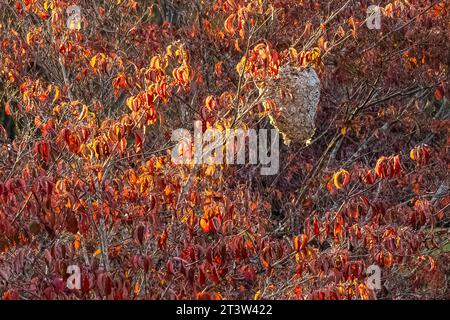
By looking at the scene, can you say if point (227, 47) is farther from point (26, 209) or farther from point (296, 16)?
point (26, 209)

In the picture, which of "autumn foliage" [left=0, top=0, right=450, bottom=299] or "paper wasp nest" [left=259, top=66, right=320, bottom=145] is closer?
"autumn foliage" [left=0, top=0, right=450, bottom=299]

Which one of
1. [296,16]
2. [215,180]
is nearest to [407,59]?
[296,16]

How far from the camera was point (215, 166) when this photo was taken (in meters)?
6.88

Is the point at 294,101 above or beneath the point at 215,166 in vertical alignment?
above

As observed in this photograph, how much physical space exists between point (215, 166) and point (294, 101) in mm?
836

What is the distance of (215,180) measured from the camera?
7410mm

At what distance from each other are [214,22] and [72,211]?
4.82 metres

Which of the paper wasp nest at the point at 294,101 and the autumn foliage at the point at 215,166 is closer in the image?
the autumn foliage at the point at 215,166

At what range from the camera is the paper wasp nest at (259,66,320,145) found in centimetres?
664

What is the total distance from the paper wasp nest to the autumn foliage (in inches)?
5.9

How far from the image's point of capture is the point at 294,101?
680cm

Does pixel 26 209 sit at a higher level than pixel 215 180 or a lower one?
lower

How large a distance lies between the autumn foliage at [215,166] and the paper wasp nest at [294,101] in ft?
0.49

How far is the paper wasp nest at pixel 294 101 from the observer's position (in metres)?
6.64
